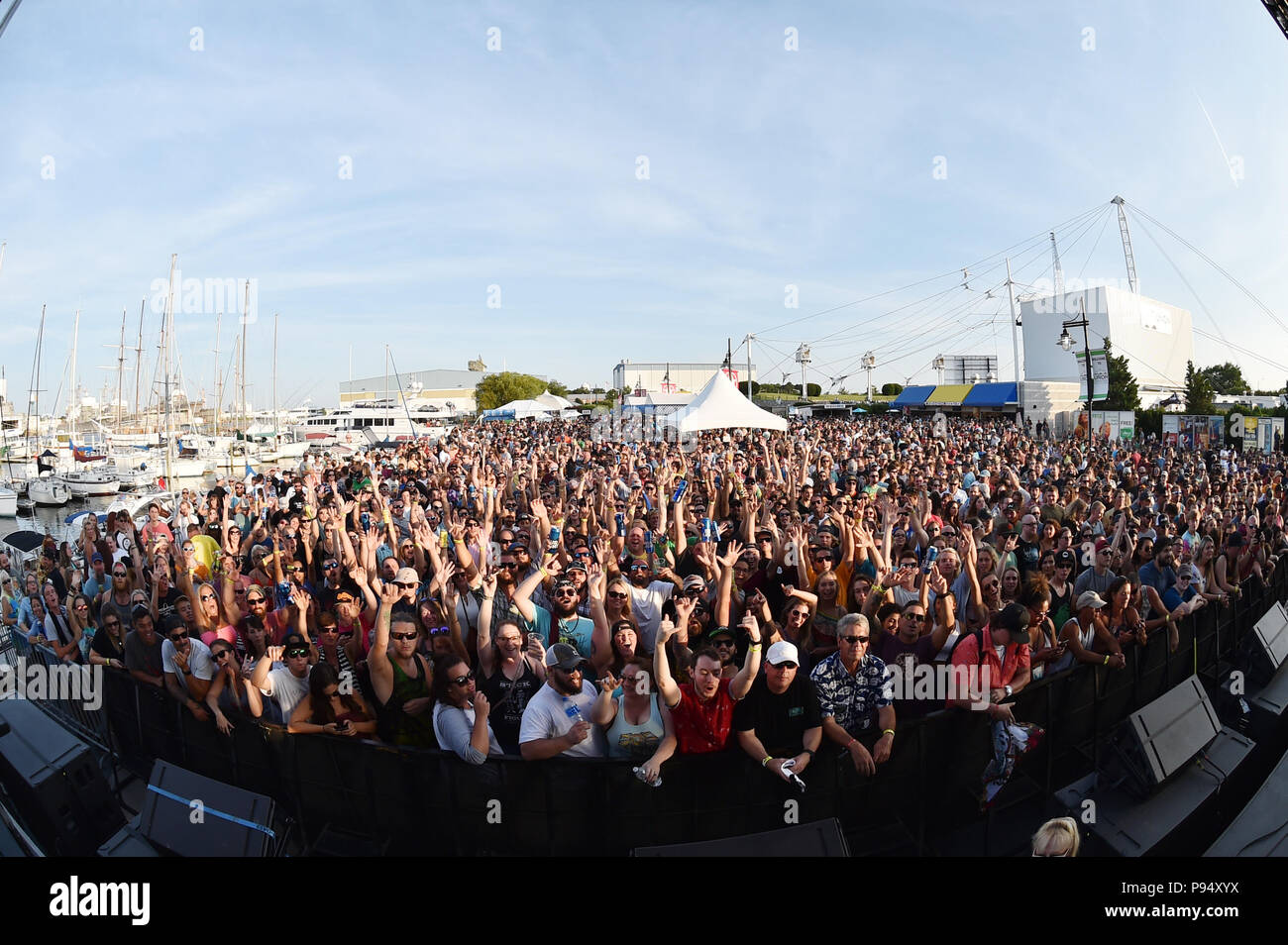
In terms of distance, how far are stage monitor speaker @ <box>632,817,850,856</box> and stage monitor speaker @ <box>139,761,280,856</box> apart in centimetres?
201

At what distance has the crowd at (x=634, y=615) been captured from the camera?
325cm

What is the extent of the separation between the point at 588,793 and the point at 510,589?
1667mm

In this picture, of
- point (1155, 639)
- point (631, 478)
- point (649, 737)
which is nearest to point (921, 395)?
point (631, 478)

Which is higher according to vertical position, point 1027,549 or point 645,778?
point 1027,549

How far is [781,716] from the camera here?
3.23 metres

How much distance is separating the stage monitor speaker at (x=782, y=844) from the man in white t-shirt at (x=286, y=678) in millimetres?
2195

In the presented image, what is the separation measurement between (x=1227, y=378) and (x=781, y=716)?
121 metres

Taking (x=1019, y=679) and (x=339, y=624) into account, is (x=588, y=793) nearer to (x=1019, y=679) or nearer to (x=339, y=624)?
(x=339, y=624)

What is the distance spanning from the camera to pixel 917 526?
23.0 ft

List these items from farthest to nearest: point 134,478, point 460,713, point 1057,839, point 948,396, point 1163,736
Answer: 1. point 948,396
2. point 134,478
3. point 1163,736
4. point 460,713
5. point 1057,839

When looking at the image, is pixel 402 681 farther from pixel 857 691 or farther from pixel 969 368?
pixel 969 368

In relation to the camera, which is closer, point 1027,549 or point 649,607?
point 649,607

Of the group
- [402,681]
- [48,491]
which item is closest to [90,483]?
[48,491]
